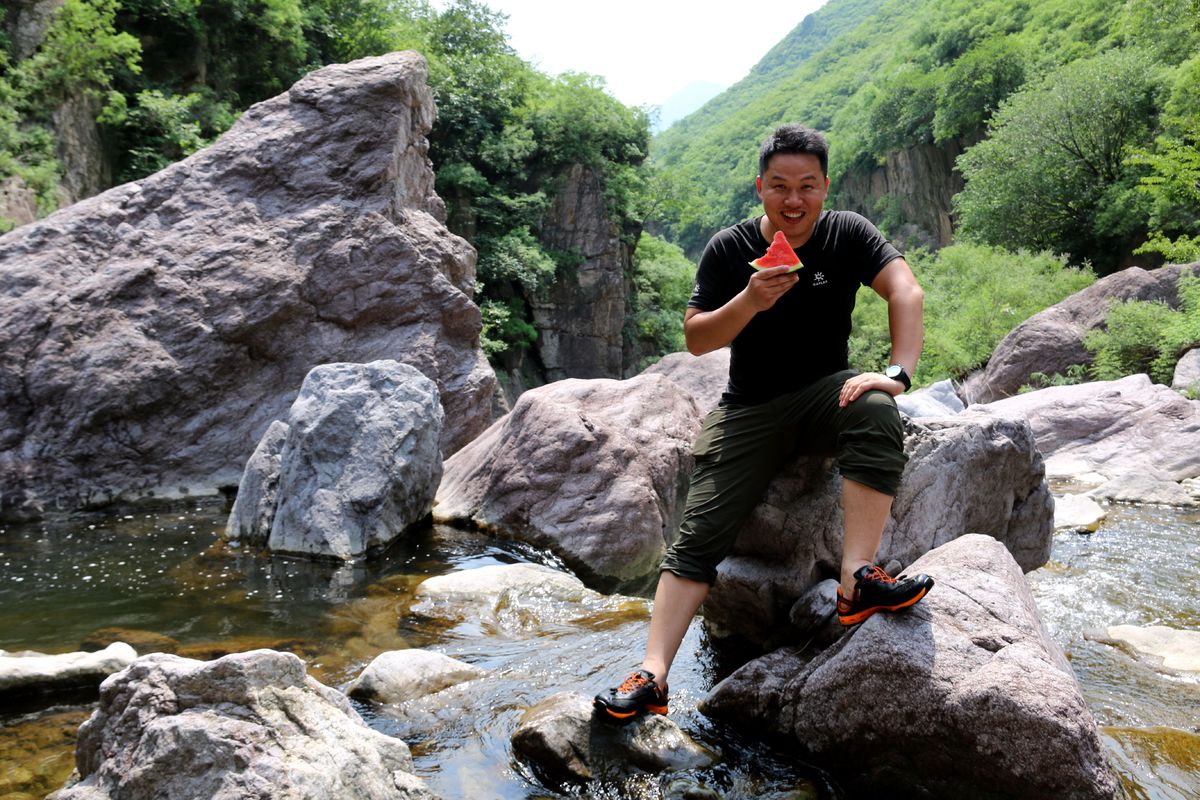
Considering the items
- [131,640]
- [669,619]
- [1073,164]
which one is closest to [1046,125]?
[1073,164]

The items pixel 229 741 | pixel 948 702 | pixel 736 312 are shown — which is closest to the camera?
pixel 229 741

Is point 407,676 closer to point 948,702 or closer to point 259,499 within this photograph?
point 948,702

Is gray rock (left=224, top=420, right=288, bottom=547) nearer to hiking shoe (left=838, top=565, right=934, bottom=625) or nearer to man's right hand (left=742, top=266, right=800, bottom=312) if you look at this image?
man's right hand (left=742, top=266, right=800, bottom=312)

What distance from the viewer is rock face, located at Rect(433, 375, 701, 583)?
656cm

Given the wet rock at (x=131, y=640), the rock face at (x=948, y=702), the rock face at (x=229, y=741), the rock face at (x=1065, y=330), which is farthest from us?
the rock face at (x=1065, y=330)

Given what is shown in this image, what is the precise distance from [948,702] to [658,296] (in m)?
32.2

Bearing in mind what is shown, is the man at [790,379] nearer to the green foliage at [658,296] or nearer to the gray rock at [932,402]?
the gray rock at [932,402]

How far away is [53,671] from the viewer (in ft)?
12.8

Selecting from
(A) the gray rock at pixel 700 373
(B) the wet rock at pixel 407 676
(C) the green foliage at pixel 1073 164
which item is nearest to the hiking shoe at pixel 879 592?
(B) the wet rock at pixel 407 676

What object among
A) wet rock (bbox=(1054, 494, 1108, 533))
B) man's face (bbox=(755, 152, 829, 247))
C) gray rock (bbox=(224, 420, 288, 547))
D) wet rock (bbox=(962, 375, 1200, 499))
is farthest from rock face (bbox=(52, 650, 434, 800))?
wet rock (bbox=(962, 375, 1200, 499))

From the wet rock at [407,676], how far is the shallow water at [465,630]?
11cm

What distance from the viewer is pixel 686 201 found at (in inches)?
1348

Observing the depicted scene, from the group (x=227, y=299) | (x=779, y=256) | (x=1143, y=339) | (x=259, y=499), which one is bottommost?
(x=1143, y=339)

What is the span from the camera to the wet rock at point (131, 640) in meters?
4.70
